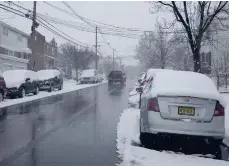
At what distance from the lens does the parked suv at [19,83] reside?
702 inches

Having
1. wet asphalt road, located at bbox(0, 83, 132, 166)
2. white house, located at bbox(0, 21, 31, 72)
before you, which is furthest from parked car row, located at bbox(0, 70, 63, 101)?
white house, located at bbox(0, 21, 31, 72)

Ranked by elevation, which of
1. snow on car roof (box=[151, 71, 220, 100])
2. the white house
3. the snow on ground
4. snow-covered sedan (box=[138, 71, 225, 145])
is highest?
the white house

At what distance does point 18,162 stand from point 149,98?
2909mm

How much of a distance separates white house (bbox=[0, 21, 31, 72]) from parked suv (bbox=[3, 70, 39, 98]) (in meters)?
15.4

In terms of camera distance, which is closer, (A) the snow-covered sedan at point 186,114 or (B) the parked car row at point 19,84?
(A) the snow-covered sedan at point 186,114

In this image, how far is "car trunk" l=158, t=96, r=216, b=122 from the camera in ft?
19.9

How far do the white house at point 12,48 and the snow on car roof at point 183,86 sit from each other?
3020cm

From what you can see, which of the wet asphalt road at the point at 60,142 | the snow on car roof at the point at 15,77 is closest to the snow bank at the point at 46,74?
the snow on car roof at the point at 15,77

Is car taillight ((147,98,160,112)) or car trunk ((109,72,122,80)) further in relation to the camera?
car trunk ((109,72,122,80))

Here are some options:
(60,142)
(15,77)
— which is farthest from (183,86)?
(15,77)

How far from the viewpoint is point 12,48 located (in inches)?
1563

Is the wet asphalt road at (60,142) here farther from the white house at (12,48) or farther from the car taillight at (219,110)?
the white house at (12,48)

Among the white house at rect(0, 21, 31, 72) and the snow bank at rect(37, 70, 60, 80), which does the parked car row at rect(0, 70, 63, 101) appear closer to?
the snow bank at rect(37, 70, 60, 80)

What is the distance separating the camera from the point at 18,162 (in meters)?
5.29
